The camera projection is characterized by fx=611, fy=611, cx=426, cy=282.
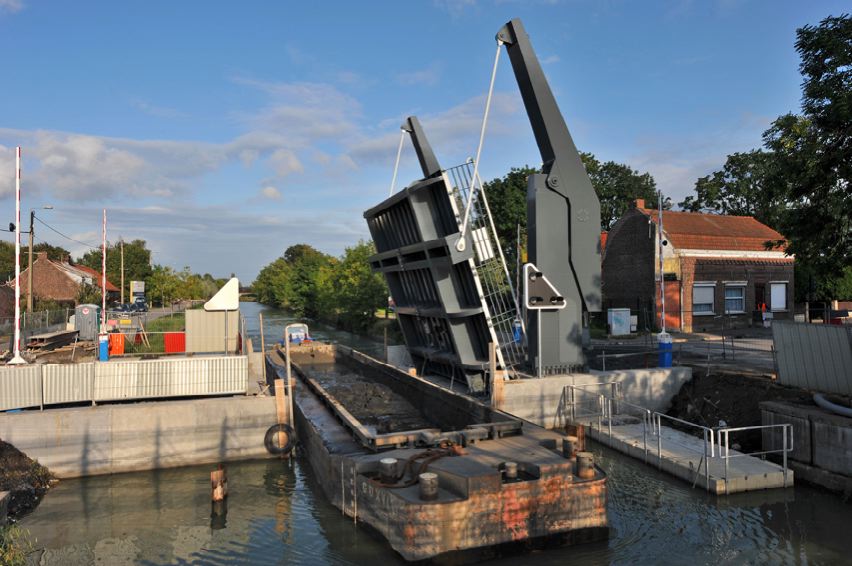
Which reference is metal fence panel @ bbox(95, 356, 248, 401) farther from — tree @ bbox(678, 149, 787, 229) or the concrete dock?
tree @ bbox(678, 149, 787, 229)

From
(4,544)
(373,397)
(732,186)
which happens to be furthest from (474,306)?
(732,186)

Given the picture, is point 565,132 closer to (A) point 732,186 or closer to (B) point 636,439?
(B) point 636,439

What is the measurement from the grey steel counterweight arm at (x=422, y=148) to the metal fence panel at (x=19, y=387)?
12.8m

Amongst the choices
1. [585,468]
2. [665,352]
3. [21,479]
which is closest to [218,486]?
[21,479]

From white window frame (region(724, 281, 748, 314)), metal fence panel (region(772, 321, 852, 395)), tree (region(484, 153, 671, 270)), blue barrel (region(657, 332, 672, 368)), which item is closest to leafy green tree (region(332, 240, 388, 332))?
tree (region(484, 153, 671, 270))

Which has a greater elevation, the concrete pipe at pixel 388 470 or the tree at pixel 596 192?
the tree at pixel 596 192

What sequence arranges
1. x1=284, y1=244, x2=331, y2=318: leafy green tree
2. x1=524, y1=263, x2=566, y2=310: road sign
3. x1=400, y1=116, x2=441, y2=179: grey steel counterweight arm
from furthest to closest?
x1=284, y1=244, x2=331, y2=318: leafy green tree < x1=400, y1=116, x2=441, y2=179: grey steel counterweight arm < x1=524, y1=263, x2=566, y2=310: road sign

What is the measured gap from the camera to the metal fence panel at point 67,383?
43.0ft

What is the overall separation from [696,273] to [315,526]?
28009 mm

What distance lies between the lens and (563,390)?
16094 millimetres

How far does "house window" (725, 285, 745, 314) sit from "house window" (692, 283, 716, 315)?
43.0 inches

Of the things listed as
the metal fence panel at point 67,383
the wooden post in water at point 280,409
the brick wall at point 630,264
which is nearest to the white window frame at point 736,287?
the brick wall at point 630,264

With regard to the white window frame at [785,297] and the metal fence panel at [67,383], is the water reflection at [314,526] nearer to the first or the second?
the metal fence panel at [67,383]

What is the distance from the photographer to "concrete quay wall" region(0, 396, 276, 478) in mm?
12453
